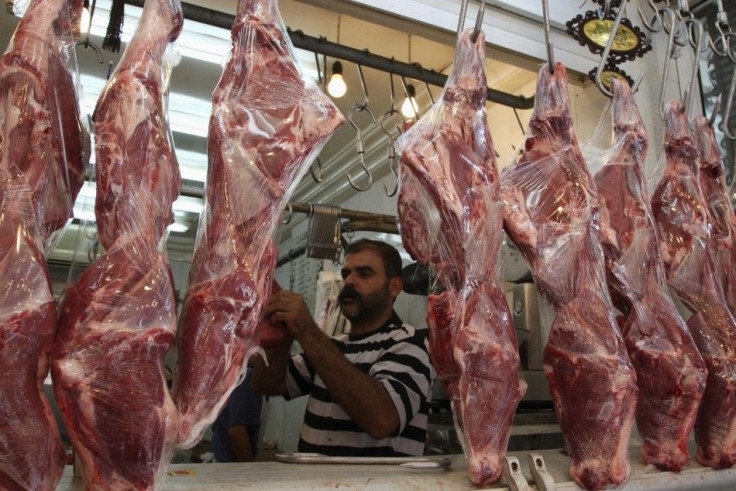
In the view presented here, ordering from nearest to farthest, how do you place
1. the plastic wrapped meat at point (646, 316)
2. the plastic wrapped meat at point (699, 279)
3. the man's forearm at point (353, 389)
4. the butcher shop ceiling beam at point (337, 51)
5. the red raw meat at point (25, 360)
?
the red raw meat at point (25, 360) < the plastic wrapped meat at point (646, 316) < the plastic wrapped meat at point (699, 279) < the butcher shop ceiling beam at point (337, 51) < the man's forearm at point (353, 389)

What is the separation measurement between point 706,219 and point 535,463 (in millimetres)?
1088

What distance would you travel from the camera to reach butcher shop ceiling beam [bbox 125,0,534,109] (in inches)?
76.4

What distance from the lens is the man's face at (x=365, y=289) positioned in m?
2.84

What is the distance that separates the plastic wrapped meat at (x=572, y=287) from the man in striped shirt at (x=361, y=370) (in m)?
0.81

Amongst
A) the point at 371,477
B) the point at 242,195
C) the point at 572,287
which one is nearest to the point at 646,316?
the point at 572,287

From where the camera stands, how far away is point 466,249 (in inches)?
55.9

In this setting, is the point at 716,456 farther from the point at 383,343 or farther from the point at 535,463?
the point at 383,343

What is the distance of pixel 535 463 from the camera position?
4.42ft

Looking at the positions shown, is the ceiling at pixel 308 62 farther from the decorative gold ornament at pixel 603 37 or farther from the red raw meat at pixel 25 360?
the red raw meat at pixel 25 360

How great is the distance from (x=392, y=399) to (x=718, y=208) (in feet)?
4.37

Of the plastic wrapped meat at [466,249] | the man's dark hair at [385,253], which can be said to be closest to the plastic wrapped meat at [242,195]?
the plastic wrapped meat at [466,249]

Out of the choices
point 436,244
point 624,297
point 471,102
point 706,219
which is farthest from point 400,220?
point 706,219

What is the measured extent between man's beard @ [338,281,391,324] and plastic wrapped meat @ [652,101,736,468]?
1262 mm

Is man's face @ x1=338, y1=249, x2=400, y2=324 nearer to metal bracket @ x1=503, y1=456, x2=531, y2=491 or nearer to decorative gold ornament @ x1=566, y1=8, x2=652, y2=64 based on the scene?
decorative gold ornament @ x1=566, y1=8, x2=652, y2=64
